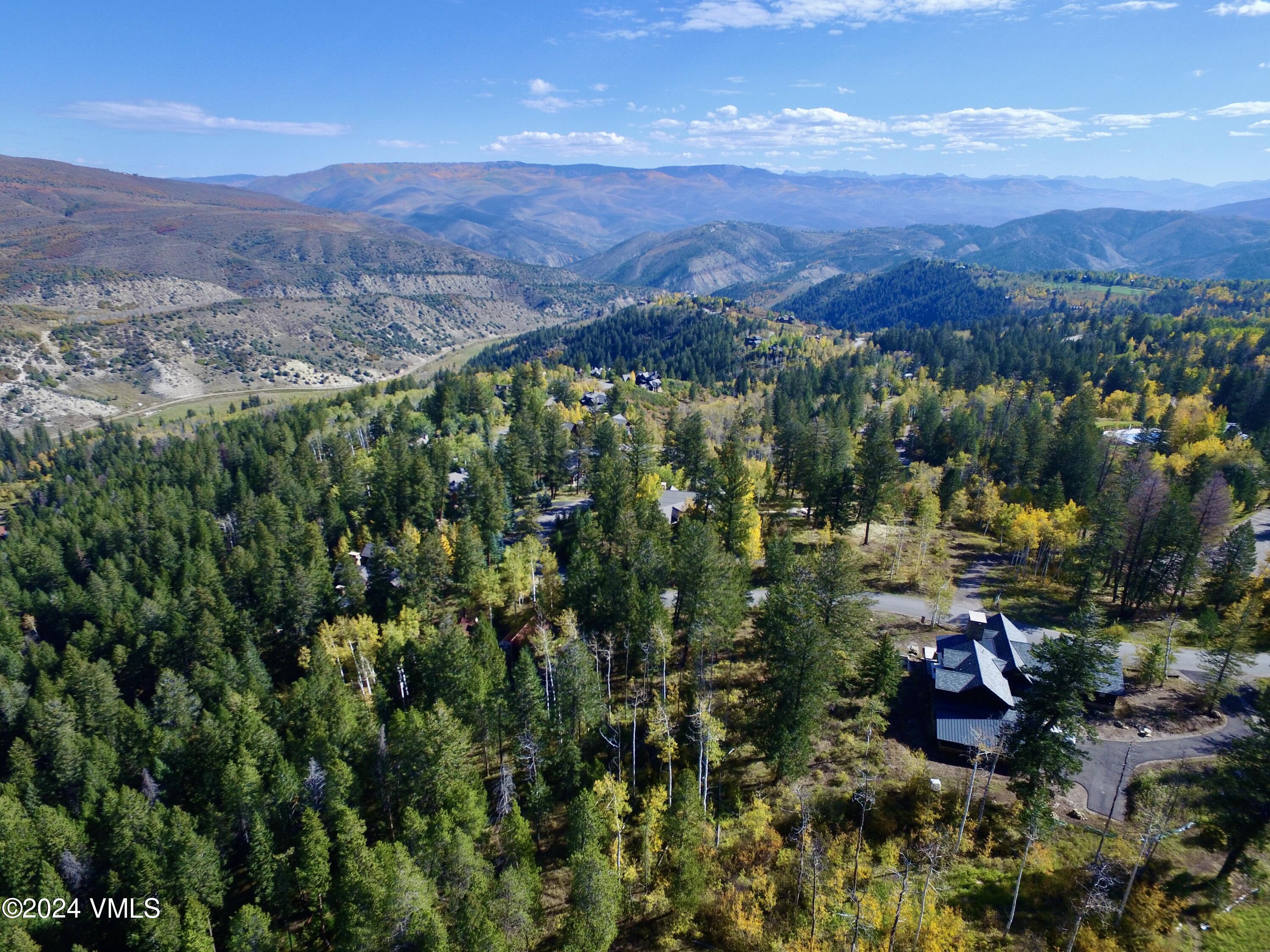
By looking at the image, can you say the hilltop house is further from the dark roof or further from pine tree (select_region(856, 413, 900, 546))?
the dark roof

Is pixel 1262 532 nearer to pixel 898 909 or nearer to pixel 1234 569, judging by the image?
pixel 1234 569

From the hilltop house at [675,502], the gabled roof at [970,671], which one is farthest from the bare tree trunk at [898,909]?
the hilltop house at [675,502]

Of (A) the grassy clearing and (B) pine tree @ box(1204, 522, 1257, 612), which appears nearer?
(A) the grassy clearing

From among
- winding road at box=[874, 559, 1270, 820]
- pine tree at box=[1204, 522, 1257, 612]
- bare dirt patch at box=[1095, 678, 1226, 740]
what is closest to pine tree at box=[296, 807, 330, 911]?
winding road at box=[874, 559, 1270, 820]

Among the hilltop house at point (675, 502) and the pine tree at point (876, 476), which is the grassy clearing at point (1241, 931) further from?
the hilltop house at point (675, 502)

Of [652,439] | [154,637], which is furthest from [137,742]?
[652,439]

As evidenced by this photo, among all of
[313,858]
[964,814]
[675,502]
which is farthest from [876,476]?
[313,858]

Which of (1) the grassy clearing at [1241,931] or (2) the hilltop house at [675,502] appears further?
(2) the hilltop house at [675,502]
